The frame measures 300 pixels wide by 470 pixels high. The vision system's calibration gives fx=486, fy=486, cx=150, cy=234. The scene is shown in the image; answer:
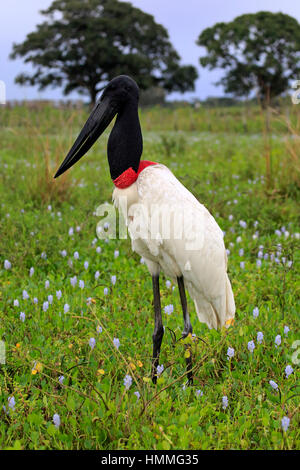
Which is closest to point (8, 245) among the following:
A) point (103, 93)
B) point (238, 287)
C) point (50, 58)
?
point (238, 287)

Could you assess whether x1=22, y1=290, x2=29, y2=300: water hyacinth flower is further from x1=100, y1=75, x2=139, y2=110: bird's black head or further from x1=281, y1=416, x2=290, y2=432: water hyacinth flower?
x1=281, y1=416, x2=290, y2=432: water hyacinth flower

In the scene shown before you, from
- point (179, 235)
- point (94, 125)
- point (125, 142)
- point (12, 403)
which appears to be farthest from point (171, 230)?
point (12, 403)

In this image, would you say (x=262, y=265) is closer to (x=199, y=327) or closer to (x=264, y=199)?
(x=199, y=327)

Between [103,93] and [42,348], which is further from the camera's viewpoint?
[42,348]

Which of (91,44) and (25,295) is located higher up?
(91,44)

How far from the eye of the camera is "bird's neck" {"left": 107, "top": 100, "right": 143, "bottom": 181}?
9.12 feet

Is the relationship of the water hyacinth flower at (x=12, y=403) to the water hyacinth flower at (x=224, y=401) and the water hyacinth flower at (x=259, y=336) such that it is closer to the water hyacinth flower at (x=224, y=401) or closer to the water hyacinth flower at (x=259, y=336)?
the water hyacinth flower at (x=224, y=401)

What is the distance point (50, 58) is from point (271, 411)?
43219 millimetres

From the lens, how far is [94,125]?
286cm

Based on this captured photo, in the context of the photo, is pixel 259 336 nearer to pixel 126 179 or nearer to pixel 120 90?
pixel 126 179

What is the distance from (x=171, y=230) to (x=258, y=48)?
144 feet

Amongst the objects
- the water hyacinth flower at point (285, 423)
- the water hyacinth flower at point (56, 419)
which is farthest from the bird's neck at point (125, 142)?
the water hyacinth flower at point (285, 423)

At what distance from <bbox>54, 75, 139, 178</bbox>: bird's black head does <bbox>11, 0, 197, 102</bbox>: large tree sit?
39761mm
